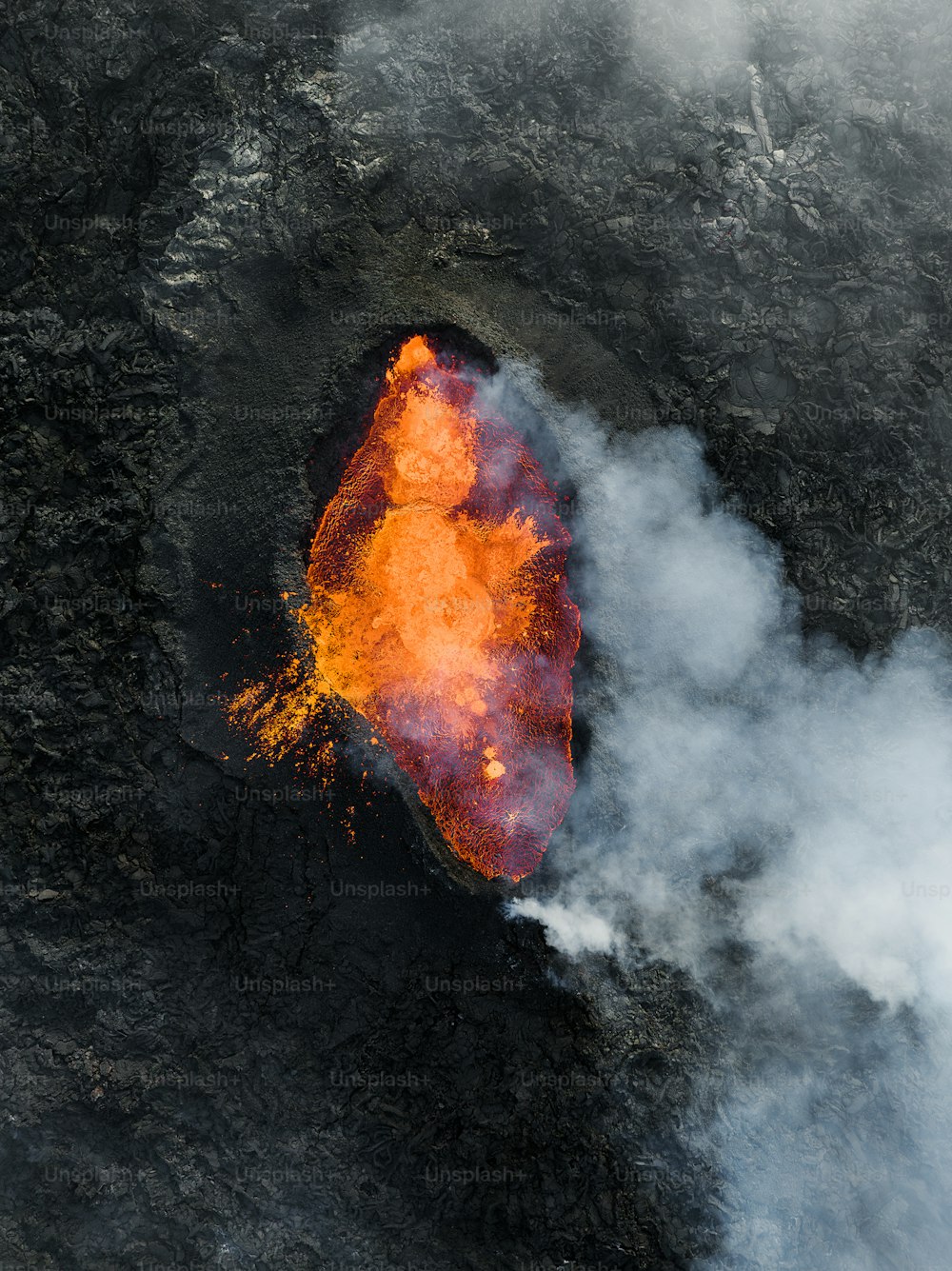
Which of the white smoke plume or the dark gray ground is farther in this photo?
the dark gray ground

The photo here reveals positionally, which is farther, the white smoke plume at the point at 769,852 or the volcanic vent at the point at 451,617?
the volcanic vent at the point at 451,617

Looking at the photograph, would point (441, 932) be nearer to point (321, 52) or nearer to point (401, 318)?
point (401, 318)

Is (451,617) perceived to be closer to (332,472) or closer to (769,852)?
(332,472)

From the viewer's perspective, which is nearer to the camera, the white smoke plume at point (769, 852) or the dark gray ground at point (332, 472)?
the white smoke plume at point (769, 852)
